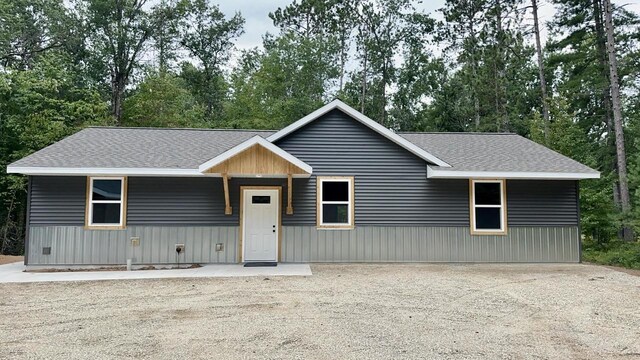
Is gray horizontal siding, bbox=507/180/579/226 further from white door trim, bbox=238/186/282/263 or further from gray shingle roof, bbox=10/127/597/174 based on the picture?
white door trim, bbox=238/186/282/263

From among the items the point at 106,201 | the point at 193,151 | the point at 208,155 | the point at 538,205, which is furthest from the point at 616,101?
the point at 106,201

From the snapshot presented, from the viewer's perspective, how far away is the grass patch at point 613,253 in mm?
11109

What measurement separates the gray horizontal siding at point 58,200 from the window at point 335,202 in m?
5.96

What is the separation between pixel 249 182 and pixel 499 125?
17.2 m

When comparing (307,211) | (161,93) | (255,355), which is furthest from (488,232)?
(161,93)

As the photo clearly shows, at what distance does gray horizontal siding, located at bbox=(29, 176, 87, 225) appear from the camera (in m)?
10.1

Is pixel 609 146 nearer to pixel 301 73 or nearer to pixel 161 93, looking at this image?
pixel 301 73

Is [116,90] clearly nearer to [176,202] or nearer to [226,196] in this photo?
[176,202]

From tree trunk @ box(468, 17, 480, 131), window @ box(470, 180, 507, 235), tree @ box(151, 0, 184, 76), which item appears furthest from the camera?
tree @ box(151, 0, 184, 76)

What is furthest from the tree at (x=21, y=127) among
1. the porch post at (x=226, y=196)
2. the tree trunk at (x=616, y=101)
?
the tree trunk at (x=616, y=101)

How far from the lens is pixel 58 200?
10156 millimetres

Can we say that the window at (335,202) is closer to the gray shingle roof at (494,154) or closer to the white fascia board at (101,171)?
the gray shingle roof at (494,154)

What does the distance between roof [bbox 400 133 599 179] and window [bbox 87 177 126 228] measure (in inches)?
313

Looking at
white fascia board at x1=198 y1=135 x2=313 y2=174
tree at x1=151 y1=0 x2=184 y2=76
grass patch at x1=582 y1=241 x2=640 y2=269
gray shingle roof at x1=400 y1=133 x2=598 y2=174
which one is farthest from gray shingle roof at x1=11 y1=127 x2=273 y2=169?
tree at x1=151 y1=0 x2=184 y2=76
